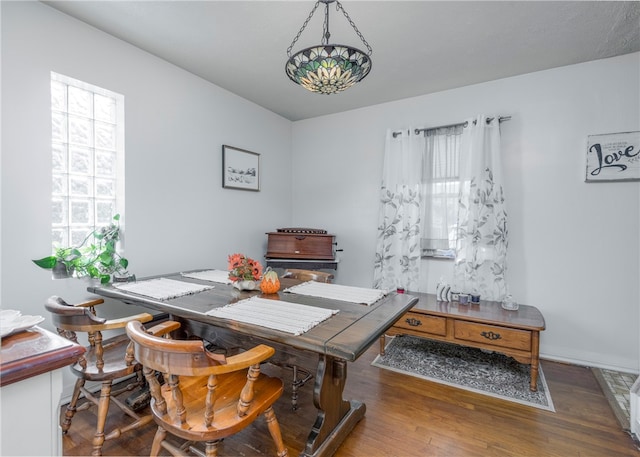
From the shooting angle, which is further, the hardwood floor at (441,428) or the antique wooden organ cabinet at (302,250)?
the antique wooden organ cabinet at (302,250)

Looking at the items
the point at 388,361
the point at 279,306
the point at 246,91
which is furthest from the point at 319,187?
the point at 279,306

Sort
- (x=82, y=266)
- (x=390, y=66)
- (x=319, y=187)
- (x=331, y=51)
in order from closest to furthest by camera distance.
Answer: (x=331, y=51) → (x=82, y=266) → (x=390, y=66) → (x=319, y=187)

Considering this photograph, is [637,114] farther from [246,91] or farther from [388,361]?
[246,91]

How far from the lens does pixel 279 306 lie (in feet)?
5.65

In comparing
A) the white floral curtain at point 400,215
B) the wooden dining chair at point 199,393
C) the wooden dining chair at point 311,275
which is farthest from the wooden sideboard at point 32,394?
the white floral curtain at point 400,215

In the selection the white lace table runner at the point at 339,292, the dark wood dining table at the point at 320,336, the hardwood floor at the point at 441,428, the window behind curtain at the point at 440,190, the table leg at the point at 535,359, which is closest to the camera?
the dark wood dining table at the point at 320,336

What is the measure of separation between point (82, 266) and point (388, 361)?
253 cm

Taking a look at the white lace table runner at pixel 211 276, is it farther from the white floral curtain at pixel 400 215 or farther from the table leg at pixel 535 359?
the table leg at pixel 535 359

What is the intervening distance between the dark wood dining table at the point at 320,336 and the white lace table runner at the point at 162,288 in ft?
0.17

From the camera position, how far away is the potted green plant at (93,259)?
6.76 feet

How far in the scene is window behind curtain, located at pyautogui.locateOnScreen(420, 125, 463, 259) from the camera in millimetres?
3215

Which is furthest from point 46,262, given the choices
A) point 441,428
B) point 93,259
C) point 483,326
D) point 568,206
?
point 568,206

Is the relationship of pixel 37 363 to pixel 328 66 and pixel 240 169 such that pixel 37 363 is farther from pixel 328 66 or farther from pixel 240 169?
pixel 240 169

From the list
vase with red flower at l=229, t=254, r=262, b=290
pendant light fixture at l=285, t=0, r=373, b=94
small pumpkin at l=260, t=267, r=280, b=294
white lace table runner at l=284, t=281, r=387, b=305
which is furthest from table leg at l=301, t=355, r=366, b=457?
pendant light fixture at l=285, t=0, r=373, b=94
